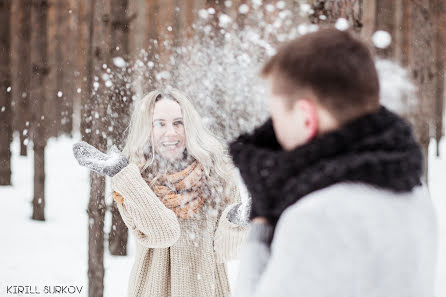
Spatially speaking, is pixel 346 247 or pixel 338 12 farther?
pixel 338 12

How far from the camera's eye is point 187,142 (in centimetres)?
263

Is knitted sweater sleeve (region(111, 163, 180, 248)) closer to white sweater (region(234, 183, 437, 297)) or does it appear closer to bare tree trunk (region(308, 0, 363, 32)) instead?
white sweater (region(234, 183, 437, 297))

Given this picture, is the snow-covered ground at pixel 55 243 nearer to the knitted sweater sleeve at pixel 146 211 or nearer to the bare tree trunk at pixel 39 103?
the bare tree trunk at pixel 39 103

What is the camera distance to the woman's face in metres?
2.58

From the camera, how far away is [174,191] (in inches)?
101

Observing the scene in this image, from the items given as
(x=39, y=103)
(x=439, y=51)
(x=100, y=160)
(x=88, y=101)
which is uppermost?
(x=439, y=51)

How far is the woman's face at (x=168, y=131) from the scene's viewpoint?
2.58 m

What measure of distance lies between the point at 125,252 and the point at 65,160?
9.61 m

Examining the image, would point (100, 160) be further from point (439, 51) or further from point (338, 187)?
point (439, 51)

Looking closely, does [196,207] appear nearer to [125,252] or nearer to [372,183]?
[372,183]

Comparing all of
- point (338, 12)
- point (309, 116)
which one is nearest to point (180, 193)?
point (309, 116)

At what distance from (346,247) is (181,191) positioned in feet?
5.45

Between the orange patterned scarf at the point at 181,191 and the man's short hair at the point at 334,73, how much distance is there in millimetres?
1528

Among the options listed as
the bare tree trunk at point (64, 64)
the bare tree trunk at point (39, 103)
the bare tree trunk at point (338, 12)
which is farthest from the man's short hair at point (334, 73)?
the bare tree trunk at point (64, 64)
